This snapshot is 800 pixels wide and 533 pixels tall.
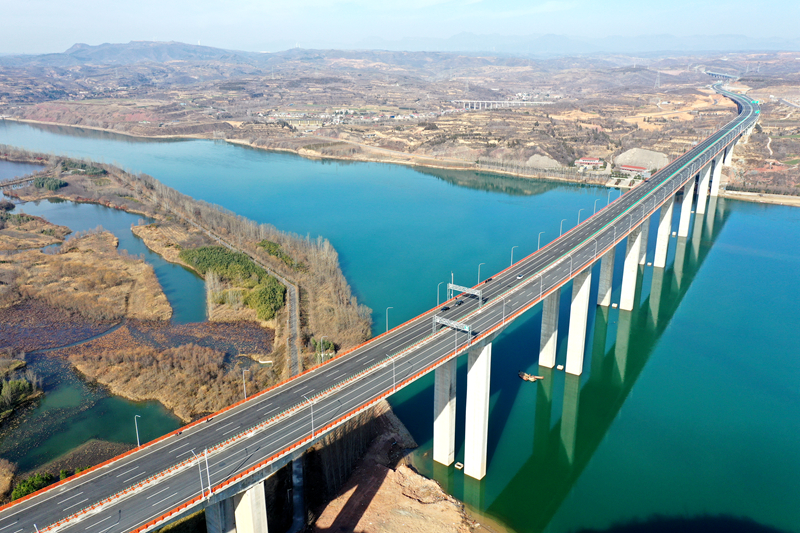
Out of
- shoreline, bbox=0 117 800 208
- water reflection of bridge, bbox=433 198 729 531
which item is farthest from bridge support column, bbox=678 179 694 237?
shoreline, bbox=0 117 800 208

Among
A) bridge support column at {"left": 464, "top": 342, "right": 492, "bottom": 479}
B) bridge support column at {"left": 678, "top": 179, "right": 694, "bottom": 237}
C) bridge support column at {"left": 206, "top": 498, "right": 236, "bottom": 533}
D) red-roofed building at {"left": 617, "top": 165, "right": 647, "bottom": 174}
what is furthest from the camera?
red-roofed building at {"left": 617, "top": 165, "right": 647, "bottom": 174}

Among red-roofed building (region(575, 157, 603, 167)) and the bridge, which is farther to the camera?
red-roofed building (region(575, 157, 603, 167))

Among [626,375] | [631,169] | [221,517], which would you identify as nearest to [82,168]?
[631,169]

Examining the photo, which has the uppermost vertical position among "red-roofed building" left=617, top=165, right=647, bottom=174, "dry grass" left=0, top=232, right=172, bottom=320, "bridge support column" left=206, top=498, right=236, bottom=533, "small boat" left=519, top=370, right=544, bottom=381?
"red-roofed building" left=617, top=165, right=647, bottom=174

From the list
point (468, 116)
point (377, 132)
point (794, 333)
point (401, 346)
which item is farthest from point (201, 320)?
point (468, 116)

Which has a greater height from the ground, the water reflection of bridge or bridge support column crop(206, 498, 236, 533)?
bridge support column crop(206, 498, 236, 533)

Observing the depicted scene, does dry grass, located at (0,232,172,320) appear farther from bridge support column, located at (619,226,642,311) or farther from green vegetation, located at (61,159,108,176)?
green vegetation, located at (61,159,108,176)

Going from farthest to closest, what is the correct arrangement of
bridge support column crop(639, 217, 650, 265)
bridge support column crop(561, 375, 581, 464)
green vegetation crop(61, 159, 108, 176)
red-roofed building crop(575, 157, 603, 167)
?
1. red-roofed building crop(575, 157, 603, 167)
2. green vegetation crop(61, 159, 108, 176)
3. bridge support column crop(639, 217, 650, 265)
4. bridge support column crop(561, 375, 581, 464)
